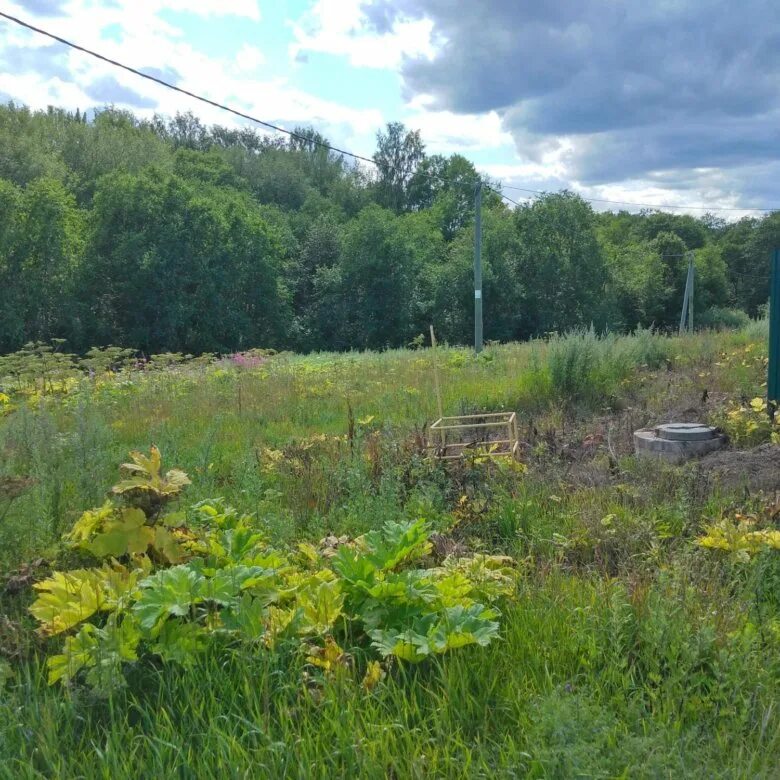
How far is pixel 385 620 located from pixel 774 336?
19.9 feet

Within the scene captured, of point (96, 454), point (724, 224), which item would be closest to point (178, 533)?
point (96, 454)

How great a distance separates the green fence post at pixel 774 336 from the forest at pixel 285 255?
28.7 meters

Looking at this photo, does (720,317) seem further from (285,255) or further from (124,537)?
(124,537)

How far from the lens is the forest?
133 feet

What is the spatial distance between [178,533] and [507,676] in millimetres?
1564

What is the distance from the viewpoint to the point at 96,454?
4320 millimetres

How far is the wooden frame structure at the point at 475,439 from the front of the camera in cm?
571

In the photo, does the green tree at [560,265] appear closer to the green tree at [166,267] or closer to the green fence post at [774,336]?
the green tree at [166,267]

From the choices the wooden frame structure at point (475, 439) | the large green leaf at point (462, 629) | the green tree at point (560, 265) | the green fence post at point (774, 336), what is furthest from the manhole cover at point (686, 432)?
the green tree at point (560, 265)

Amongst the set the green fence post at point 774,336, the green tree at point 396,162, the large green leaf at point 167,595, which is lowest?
the large green leaf at point 167,595

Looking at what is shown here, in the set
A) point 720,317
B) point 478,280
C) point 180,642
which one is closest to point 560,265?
point 720,317

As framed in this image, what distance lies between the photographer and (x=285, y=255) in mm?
53094

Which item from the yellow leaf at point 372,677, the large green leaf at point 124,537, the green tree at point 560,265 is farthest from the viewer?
the green tree at point 560,265

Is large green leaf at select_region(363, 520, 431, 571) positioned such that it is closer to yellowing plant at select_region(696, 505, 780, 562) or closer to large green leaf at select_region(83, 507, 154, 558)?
large green leaf at select_region(83, 507, 154, 558)
